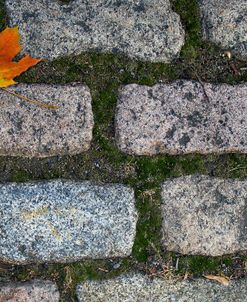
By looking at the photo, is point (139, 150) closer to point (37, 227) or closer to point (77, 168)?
point (77, 168)

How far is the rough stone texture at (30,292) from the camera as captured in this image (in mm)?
2102

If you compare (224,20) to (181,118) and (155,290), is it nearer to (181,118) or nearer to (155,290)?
(181,118)

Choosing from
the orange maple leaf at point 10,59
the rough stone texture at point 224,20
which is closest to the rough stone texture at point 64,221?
the orange maple leaf at point 10,59

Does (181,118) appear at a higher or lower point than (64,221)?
higher

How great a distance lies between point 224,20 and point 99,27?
497 mm

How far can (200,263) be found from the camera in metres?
2.25

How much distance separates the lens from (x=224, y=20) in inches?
86.9

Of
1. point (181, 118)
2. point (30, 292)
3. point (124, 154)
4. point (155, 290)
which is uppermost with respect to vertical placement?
point (181, 118)

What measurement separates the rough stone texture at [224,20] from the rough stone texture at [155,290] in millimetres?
965

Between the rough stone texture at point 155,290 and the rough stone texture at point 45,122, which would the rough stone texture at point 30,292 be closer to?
the rough stone texture at point 155,290

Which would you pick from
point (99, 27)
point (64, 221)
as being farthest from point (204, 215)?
point (99, 27)

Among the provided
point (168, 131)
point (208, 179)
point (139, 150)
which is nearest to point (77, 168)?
point (139, 150)

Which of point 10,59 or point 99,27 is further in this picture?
point 99,27

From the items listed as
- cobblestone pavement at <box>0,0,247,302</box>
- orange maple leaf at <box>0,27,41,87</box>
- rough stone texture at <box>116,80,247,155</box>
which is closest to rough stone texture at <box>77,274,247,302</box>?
cobblestone pavement at <box>0,0,247,302</box>
